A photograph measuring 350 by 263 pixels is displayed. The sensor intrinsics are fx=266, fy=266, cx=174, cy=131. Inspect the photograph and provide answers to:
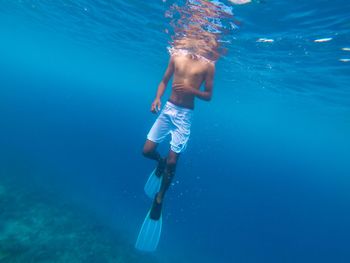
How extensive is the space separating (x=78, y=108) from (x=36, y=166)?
872 inches

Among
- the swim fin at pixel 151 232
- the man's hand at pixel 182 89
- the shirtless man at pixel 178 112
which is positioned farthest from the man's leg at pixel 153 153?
the man's hand at pixel 182 89

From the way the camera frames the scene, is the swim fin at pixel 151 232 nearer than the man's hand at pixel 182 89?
No

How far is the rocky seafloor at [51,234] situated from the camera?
7.62 metres

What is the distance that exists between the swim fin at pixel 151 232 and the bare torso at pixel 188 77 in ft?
8.76

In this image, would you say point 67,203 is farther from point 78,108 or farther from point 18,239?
point 78,108

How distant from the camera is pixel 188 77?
7.09 m

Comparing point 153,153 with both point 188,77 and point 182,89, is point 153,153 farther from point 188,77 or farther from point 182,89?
point 188,77

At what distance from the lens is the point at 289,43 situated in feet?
44.1

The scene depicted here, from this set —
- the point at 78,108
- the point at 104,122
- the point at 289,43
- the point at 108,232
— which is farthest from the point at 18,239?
the point at 78,108

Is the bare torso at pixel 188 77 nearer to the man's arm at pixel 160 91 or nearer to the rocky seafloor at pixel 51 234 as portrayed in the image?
the man's arm at pixel 160 91

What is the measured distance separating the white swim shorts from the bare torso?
18cm

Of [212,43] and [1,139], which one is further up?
[212,43]

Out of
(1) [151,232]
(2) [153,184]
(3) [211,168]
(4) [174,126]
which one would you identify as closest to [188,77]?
(4) [174,126]

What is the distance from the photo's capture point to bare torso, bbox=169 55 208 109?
6973mm
